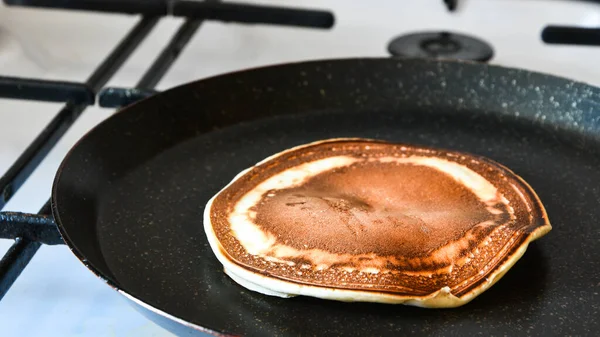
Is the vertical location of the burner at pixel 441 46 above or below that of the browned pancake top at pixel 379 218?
above

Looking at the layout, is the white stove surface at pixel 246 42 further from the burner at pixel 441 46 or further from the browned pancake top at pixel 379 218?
the browned pancake top at pixel 379 218

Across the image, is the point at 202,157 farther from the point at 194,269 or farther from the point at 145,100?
the point at 194,269

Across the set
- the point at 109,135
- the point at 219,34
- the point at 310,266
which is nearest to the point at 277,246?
the point at 310,266

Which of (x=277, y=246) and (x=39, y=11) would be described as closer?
(x=277, y=246)

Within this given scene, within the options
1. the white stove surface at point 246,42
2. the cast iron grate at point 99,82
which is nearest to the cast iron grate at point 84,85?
the cast iron grate at point 99,82

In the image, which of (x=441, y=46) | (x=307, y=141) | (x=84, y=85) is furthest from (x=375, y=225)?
(x=441, y=46)

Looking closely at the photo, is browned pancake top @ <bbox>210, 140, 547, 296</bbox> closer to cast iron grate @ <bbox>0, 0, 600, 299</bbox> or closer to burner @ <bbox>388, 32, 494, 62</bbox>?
cast iron grate @ <bbox>0, 0, 600, 299</bbox>
